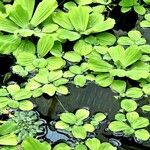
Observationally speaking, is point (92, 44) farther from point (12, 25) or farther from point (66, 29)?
point (12, 25)

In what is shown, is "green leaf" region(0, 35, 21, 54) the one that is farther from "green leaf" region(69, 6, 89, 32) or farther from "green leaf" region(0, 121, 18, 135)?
"green leaf" region(0, 121, 18, 135)

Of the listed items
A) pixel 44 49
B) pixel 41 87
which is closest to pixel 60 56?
pixel 44 49

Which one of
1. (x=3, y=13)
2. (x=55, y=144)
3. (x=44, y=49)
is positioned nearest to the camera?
(x=55, y=144)

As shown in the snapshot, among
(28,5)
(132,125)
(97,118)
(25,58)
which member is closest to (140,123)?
(132,125)

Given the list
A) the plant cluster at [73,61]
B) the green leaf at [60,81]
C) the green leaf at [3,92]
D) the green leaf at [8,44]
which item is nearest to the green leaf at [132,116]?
the plant cluster at [73,61]

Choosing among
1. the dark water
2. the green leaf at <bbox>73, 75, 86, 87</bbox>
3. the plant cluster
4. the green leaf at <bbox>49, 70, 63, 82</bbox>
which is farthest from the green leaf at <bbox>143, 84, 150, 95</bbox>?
the green leaf at <bbox>49, 70, 63, 82</bbox>
